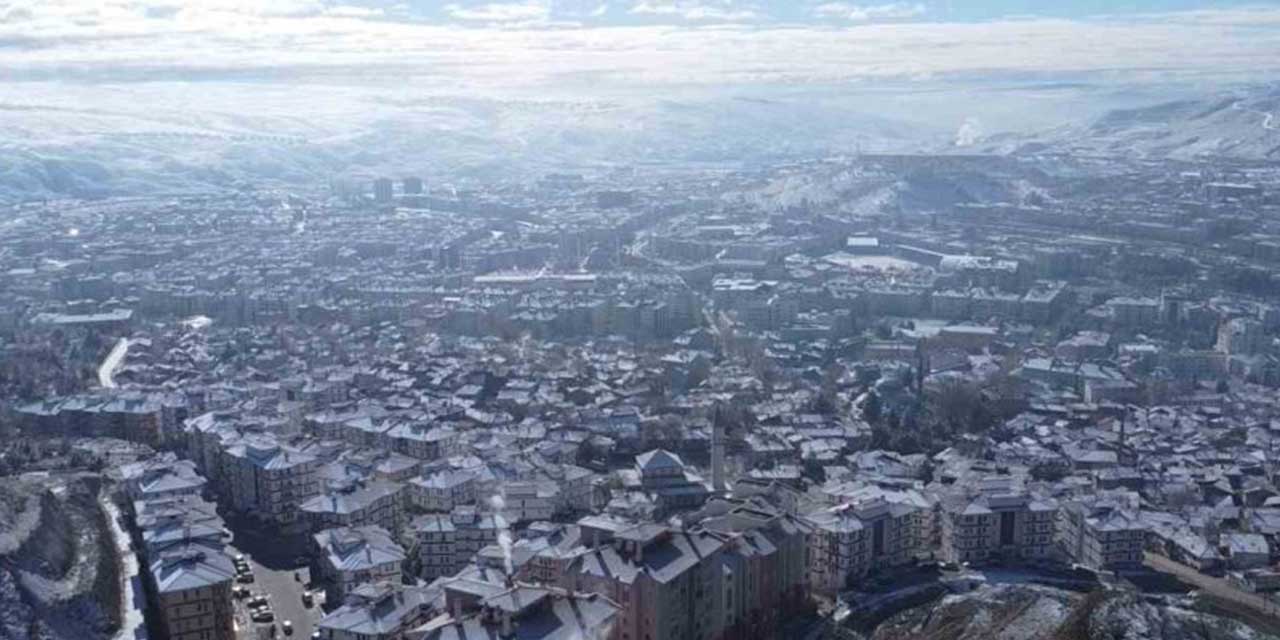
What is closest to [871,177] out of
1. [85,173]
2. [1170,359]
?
[1170,359]

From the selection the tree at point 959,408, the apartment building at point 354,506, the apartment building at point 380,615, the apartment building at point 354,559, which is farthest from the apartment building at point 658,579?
the tree at point 959,408

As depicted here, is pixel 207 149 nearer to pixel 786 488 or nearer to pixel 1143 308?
pixel 1143 308

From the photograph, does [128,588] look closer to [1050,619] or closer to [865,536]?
[865,536]

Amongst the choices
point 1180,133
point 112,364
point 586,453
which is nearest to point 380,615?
point 586,453

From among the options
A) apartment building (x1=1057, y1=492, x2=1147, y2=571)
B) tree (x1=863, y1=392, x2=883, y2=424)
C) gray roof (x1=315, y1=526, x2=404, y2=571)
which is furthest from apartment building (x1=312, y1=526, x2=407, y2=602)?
tree (x1=863, y1=392, x2=883, y2=424)

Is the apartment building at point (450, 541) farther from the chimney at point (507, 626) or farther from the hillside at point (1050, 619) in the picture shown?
→ the hillside at point (1050, 619)
